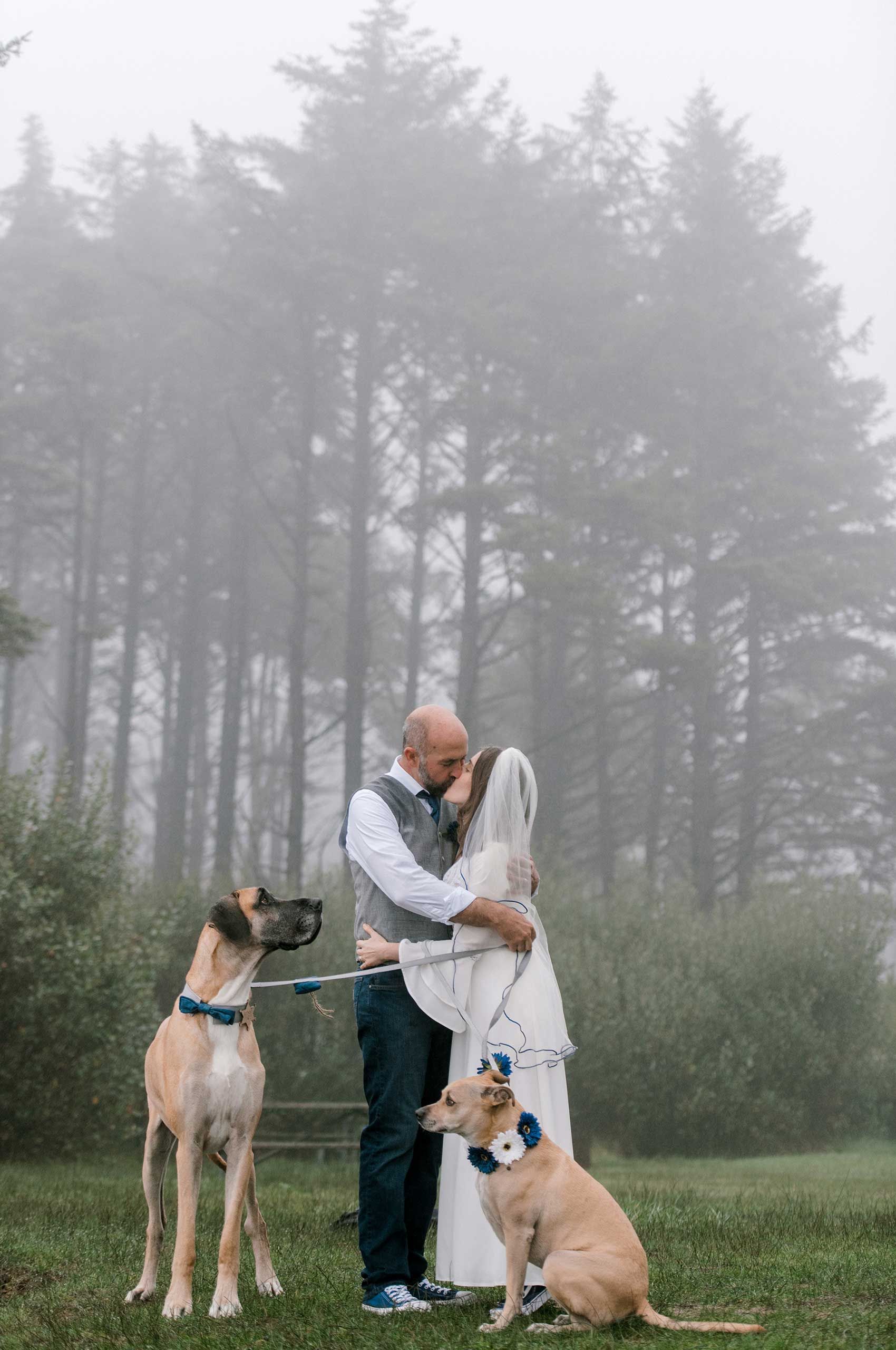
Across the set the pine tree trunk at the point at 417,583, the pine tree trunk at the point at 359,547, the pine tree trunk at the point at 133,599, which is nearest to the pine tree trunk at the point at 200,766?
the pine tree trunk at the point at 133,599

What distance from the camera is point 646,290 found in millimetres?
38250

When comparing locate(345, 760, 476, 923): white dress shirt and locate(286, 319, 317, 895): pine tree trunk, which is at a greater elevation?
locate(286, 319, 317, 895): pine tree trunk

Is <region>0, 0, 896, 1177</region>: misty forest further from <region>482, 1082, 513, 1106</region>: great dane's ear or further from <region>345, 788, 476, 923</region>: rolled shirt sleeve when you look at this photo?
<region>482, 1082, 513, 1106</region>: great dane's ear

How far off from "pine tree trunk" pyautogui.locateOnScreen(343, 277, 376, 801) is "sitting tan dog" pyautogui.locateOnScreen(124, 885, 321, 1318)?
28.7 metres

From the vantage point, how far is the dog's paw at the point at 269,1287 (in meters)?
6.19

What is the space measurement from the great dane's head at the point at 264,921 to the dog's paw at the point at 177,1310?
1.44 m

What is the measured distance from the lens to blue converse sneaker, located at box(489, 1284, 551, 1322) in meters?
5.48

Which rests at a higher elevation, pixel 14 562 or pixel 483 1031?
pixel 14 562

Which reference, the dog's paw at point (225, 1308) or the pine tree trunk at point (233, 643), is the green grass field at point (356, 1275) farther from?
the pine tree trunk at point (233, 643)

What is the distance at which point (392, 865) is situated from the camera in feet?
19.3

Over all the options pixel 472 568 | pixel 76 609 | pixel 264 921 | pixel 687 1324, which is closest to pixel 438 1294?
pixel 687 1324

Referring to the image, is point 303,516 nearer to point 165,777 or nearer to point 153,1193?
point 165,777

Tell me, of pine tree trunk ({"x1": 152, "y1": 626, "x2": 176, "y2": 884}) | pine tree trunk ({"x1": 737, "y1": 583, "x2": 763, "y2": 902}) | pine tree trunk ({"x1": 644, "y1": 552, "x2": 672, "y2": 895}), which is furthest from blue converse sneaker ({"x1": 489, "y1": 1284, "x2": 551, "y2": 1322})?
pine tree trunk ({"x1": 152, "y1": 626, "x2": 176, "y2": 884})

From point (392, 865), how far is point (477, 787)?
19.7 inches
